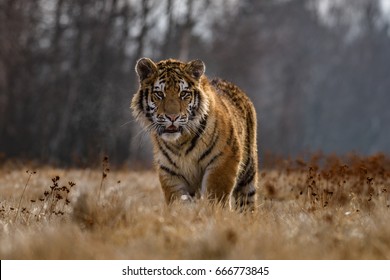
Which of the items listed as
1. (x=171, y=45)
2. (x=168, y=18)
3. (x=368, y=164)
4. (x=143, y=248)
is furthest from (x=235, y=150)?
(x=171, y=45)

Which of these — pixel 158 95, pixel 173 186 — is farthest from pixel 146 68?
pixel 173 186

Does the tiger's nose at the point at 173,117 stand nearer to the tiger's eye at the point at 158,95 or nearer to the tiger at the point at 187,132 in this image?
the tiger at the point at 187,132

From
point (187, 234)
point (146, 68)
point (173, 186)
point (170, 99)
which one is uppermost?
point (146, 68)

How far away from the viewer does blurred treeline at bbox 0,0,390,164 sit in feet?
69.2

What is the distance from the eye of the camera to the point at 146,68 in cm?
708

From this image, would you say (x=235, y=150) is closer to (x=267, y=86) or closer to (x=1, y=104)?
(x=1, y=104)

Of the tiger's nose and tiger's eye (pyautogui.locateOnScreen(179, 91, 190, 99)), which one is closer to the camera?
the tiger's nose

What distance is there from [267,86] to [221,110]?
3605 centimetres

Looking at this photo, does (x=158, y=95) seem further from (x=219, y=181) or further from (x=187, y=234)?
(x=187, y=234)

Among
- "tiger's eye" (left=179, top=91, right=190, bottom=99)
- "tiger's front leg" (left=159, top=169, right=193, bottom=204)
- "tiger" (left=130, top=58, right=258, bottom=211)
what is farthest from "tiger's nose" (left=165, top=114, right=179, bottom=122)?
"tiger's front leg" (left=159, top=169, right=193, bottom=204)

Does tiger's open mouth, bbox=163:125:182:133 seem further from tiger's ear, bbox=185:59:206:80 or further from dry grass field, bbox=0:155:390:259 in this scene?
dry grass field, bbox=0:155:390:259

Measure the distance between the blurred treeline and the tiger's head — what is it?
20.2ft

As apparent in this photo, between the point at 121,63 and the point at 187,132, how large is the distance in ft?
58.0

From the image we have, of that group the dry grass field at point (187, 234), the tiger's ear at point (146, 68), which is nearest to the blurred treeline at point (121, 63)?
the tiger's ear at point (146, 68)
